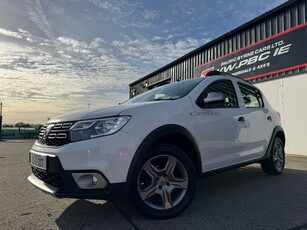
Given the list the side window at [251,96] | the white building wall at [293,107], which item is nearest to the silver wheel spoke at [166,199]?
the side window at [251,96]

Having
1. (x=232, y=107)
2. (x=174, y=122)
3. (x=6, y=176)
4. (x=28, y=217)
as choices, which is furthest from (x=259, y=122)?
(x=6, y=176)

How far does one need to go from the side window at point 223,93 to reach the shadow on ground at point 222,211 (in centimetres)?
135

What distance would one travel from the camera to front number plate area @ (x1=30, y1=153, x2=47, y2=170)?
333 centimetres

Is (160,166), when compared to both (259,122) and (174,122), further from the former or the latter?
(259,122)

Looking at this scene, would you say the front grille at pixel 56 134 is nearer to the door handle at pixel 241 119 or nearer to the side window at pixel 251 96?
the door handle at pixel 241 119

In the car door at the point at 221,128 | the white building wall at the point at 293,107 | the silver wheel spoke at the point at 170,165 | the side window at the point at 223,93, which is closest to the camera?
the silver wheel spoke at the point at 170,165

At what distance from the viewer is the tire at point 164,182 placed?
3.36m

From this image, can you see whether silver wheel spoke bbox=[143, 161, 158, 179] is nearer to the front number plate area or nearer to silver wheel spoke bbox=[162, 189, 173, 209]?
silver wheel spoke bbox=[162, 189, 173, 209]

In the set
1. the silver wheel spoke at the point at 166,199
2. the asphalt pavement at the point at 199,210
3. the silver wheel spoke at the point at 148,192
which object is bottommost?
the asphalt pavement at the point at 199,210

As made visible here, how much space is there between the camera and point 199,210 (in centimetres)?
380

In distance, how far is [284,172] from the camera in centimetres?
650

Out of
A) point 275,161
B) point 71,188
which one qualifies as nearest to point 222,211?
point 71,188

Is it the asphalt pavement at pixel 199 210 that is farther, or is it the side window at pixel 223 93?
the side window at pixel 223 93

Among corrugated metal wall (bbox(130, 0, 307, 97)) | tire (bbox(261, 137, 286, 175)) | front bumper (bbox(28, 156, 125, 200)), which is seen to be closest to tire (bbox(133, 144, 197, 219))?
front bumper (bbox(28, 156, 125, 200))
